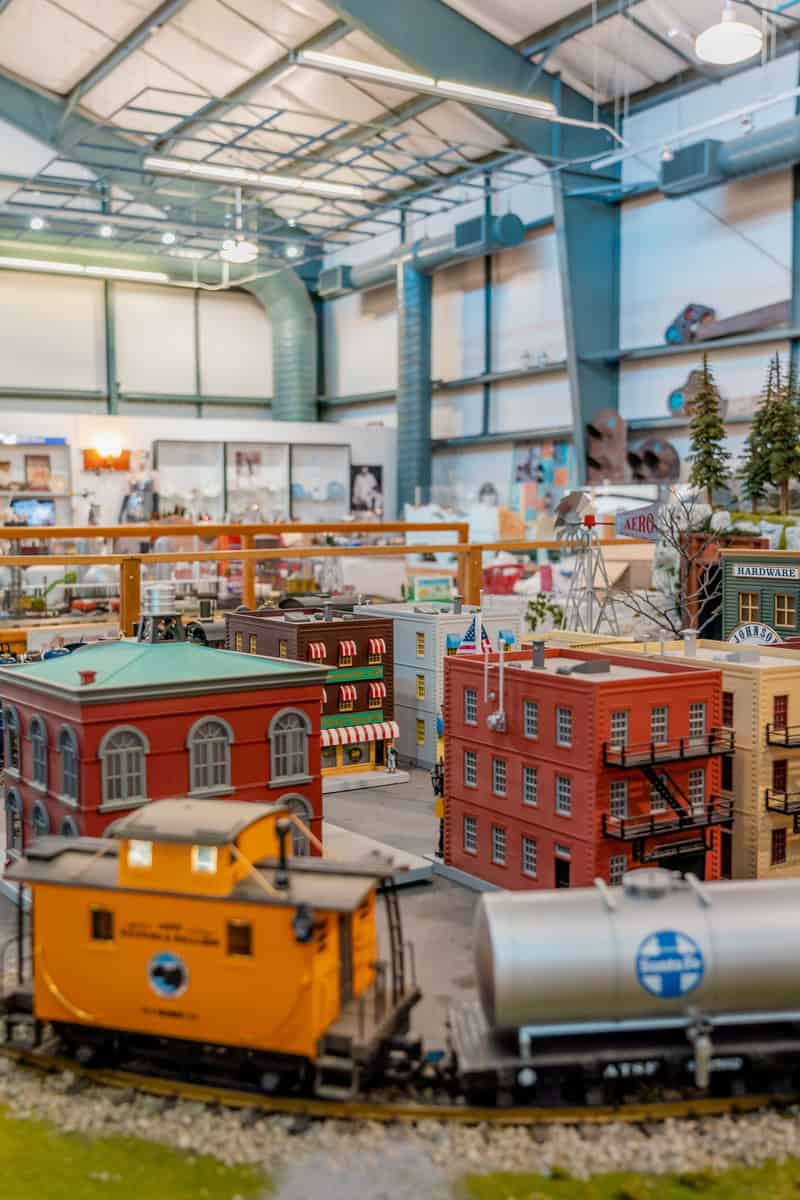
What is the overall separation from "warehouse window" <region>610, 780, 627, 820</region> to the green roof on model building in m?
4.53

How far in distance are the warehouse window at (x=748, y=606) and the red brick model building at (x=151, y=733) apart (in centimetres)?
1099

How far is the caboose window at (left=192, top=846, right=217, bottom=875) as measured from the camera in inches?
456

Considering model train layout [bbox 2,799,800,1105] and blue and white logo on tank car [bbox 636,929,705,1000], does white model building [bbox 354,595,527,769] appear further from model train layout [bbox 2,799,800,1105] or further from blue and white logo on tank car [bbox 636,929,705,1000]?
blue and white logo on tank car [bbox 636,929,705,1000]

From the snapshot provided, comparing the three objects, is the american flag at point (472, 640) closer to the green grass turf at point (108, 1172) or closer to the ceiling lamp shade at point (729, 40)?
the green grass turf at point (108, 1172)

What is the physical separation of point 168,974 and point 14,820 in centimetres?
696

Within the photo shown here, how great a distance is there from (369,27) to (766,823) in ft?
98.3

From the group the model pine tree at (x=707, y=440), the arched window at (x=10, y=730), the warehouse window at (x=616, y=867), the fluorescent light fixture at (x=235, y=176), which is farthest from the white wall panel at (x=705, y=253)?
the arched window at (x=10, y=730)

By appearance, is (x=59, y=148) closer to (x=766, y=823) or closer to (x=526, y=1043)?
(x=766, y=823)

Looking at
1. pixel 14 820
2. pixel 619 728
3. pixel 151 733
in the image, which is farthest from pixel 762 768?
pixel 14 820

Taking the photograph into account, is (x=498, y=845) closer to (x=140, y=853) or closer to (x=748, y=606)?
(x=140, y=853)

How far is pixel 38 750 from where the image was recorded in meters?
16.5

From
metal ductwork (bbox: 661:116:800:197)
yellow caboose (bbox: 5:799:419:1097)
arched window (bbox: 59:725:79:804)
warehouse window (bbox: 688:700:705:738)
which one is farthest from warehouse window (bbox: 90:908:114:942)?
metal ductwork (bbox: 661:116:800:197)

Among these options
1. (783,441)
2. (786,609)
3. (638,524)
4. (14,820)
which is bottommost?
(14,820)

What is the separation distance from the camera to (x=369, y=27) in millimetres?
36750
